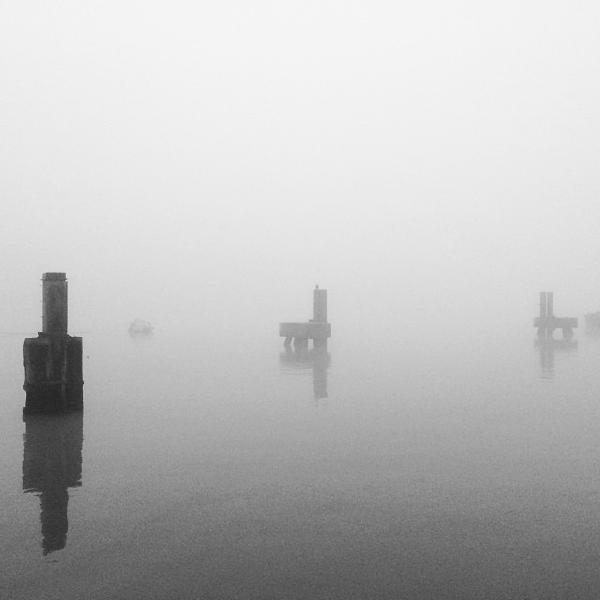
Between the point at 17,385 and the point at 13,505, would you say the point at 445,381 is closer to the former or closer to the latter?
the point at 17,385

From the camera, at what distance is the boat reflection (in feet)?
71.9

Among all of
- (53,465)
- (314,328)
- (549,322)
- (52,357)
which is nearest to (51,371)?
(52,357)

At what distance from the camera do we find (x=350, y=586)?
16.8ft

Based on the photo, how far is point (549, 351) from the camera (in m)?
31.3

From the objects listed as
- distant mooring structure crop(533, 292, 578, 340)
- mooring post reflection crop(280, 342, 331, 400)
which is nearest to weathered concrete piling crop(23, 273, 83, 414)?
mooring post reflection crop(280, 342, 331, 400)

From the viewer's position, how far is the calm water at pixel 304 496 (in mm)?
5258

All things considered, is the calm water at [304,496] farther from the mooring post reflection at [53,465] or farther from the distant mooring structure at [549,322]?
the distant mooring structure at [549,322]

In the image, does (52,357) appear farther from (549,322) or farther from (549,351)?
(549,322)

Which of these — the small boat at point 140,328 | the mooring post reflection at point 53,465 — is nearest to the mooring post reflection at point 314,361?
the mooring post reflection at point 53,465

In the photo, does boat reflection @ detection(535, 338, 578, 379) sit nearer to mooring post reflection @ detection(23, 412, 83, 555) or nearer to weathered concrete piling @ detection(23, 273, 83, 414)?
weathered concrete piling @ detection(23, 273, 83, 414)

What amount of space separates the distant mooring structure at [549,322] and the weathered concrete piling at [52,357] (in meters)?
34.9

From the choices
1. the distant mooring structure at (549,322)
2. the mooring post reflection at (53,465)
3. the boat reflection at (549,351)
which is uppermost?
the distant mooring structure at (549,322)

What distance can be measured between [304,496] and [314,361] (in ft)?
60.1

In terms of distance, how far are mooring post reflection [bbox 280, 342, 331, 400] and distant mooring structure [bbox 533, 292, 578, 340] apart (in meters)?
17.2
